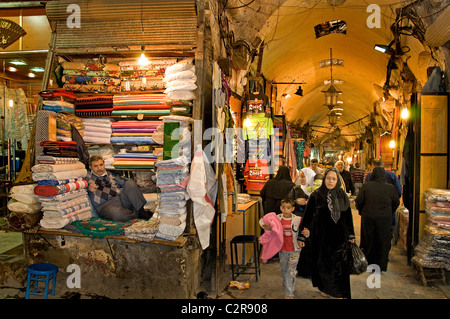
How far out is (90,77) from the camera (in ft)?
17.9

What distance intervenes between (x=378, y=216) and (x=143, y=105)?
14.8 feet

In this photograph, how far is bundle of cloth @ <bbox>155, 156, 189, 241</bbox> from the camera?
416cm

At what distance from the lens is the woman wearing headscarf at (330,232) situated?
14.5ft

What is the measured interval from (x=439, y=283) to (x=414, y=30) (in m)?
4.86

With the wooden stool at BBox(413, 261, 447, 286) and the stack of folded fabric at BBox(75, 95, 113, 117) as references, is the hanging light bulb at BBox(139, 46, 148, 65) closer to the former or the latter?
the stack of folded fabric at BBox(75, 95, 113, 117)

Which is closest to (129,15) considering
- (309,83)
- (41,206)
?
(41,206)

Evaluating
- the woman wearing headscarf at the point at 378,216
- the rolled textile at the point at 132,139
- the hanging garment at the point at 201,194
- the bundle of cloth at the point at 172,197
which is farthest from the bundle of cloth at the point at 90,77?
the woman wearing headscarf at the point at 378,216

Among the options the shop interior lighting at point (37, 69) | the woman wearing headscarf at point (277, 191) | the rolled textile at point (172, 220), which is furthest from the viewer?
the shop interior lighting at point (37, 69)

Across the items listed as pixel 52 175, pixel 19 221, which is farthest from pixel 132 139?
pixel 19 221

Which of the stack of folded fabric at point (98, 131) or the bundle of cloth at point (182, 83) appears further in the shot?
the stack of folded fabric at point (98, 131)

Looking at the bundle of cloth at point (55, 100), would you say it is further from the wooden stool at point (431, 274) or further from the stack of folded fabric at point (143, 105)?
the wooden stool at point (431, 274)

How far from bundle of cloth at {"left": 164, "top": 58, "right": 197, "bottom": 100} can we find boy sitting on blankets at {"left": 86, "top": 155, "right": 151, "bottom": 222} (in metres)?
1.57

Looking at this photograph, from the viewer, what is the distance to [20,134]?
7613 mm

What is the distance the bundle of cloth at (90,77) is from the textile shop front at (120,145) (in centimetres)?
2
